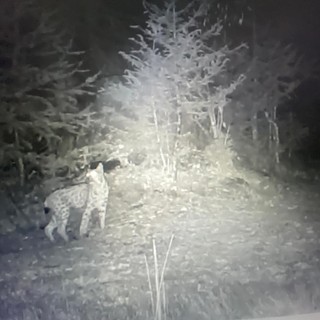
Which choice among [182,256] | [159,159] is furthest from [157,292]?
[159,159]

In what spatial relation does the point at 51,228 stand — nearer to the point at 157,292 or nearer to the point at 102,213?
the point at 102,213

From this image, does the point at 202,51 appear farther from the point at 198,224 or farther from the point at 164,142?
the point at 198,224

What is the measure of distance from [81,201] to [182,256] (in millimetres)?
324

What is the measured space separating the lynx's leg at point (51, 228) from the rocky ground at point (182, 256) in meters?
0.02

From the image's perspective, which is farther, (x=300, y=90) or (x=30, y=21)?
(x=300, y=90)

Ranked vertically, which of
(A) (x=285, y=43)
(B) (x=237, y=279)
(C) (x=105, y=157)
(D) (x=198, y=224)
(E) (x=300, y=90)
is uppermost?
(A) (x=285, y=43)

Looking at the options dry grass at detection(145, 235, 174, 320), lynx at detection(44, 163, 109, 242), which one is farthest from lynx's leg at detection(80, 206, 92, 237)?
dry grass at detection(145, 235, 174, 320)

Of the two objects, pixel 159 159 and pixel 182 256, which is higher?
pixel 159 159

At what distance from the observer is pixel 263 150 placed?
5.79 feet

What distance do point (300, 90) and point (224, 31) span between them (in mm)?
287

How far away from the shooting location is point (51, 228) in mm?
1658

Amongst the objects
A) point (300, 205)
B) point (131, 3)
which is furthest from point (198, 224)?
point (131, 3)

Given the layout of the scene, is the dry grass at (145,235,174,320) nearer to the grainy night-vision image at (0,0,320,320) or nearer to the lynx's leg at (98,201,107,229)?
the grainy night-vision image at (0,0,320,320)

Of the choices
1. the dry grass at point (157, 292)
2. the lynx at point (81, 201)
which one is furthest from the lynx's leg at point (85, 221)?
the dry grass at point (157, 292)
